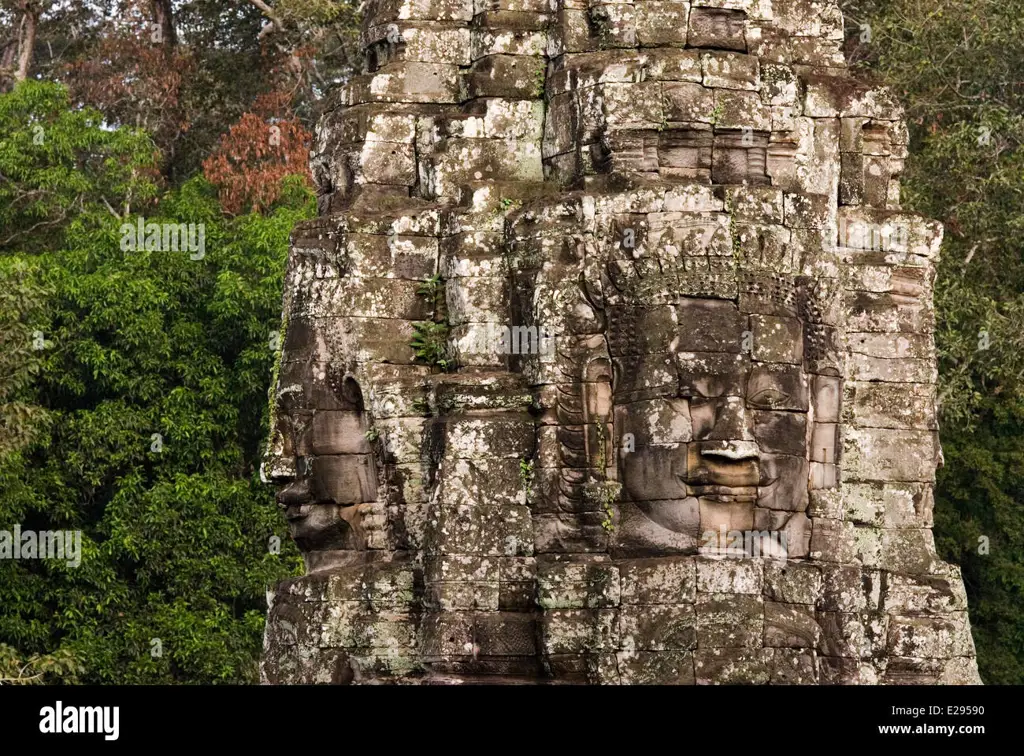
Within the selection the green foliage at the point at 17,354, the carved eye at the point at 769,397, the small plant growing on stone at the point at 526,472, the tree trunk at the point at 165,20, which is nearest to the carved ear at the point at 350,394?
the small plant growing on stone at the point at 526,472

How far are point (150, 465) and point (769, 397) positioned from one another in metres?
13.9

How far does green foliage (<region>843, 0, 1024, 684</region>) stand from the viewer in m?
33.8

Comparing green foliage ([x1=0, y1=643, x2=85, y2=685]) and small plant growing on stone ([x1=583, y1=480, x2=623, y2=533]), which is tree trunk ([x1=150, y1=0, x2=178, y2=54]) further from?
small plant growing on stone ([x1=583, y1=480, x2=623, y2=533])

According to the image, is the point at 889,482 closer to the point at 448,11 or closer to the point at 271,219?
the point at 448,11

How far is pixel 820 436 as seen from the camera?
22781mm

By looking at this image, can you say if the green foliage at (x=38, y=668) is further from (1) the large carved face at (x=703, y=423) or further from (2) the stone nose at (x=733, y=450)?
(2) the stone nose at (x=733, y=450)

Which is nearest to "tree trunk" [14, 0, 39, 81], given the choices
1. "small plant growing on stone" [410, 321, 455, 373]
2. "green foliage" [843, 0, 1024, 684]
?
"green foliage" [843, 0, 1024, 684]

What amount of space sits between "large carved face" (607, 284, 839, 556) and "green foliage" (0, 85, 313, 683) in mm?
11818

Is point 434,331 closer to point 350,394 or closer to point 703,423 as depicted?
point 350,394

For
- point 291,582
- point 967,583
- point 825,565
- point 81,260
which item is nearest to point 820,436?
point 825,565

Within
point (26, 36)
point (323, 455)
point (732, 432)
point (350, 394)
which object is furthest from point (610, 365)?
point (26, 36)

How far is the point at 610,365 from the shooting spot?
22094mm

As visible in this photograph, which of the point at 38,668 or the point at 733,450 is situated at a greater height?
the point at 733,450

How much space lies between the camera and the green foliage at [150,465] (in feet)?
108
